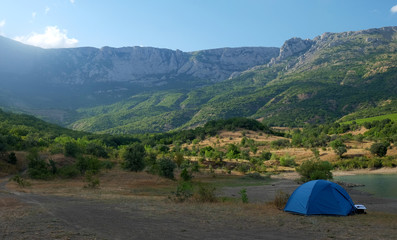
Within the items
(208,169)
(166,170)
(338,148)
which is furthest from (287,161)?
(166,170)

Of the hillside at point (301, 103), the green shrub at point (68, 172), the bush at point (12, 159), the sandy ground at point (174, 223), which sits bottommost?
the green shrub at point (68, 172)

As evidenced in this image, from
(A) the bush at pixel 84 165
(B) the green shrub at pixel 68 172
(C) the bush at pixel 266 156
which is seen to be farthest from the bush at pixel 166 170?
(C) the bush at pixel 266 156

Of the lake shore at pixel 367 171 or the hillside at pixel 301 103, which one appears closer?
the lake shore at pixel 367 171

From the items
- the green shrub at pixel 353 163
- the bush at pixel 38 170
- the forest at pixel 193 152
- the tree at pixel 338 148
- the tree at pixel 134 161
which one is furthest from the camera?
the tree at pixel 338 148

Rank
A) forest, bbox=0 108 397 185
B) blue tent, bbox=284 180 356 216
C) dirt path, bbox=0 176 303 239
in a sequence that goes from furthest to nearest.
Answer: forest, bbox=0 108 397 185 → blue tent, bbox=284 180 356 216 → dirt path, bbox=0 176 303 239

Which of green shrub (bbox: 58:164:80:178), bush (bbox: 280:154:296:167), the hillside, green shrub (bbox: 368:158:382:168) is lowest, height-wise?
bush (bbox: 280:154:296:167)

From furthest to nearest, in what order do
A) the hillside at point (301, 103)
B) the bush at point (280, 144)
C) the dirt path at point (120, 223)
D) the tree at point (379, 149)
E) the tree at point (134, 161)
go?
the hillside at point (301, 103)
the bush at point (280, 144)
the tree at point (379, 149)
the tree at point (134, 161)
the dirt path at point (120, 223)

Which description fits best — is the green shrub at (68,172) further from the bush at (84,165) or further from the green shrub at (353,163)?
the green shrub at (353,163)

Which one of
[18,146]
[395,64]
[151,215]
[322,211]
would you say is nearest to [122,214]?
[151,215]

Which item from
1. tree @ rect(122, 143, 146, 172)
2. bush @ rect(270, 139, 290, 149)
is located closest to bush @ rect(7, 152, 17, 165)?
tree @ rect(122, 143, 146, 172)

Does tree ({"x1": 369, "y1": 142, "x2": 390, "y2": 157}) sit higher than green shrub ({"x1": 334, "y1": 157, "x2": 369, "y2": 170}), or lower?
higher

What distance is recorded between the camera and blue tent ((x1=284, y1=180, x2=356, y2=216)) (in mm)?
15047

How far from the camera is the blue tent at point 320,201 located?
15047 mm

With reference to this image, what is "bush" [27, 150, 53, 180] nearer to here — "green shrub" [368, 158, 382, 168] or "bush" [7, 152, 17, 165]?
"bush" [7, 152, 17, 165]
